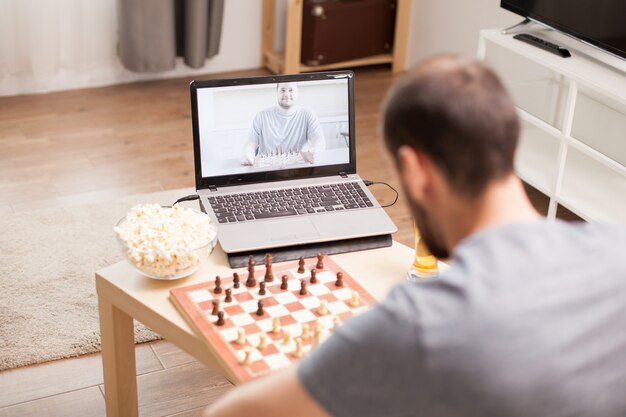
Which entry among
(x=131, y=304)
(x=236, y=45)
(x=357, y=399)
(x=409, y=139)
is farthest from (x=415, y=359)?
(x=236, y=45)

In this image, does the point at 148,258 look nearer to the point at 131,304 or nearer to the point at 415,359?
the point at 131,304

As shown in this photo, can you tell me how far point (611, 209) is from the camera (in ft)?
9.86

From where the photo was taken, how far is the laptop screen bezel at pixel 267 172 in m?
1.96

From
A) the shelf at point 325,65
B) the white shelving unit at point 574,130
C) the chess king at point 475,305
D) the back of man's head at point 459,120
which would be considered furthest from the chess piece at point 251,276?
the shelf at point 325,65

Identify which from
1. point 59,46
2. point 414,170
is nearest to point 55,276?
point 59,46

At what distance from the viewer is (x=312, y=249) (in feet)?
6.24

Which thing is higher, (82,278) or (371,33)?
(371,33)

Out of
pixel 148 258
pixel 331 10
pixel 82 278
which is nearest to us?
pixel 148 258

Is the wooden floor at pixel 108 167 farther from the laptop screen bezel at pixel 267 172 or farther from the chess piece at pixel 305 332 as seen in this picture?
the chess piece at pixel 305 332

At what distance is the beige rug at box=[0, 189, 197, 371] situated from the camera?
2492mm

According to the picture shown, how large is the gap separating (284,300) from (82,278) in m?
1.26

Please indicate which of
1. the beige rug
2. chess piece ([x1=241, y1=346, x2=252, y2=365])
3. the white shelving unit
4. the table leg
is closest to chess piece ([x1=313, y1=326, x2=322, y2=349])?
chess piece ([x1=241, y1=346, x2=252, y2=365])

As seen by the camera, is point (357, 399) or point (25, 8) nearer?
point (357, 399)

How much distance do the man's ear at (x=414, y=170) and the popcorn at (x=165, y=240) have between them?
0.72 meters
